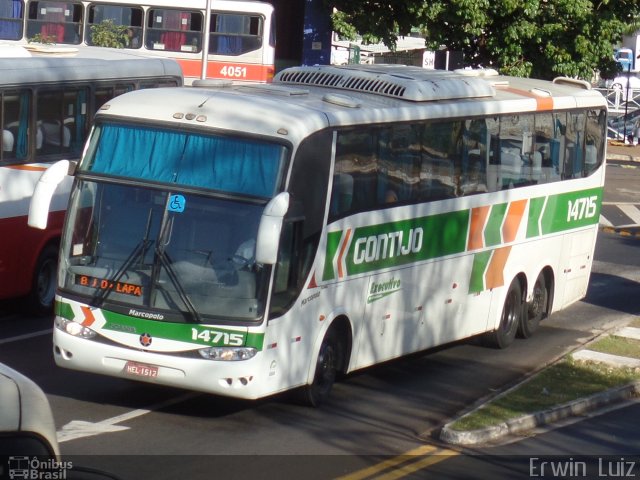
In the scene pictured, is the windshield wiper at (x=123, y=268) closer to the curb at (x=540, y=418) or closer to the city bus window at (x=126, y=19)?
the curb at (x=540, y=418)

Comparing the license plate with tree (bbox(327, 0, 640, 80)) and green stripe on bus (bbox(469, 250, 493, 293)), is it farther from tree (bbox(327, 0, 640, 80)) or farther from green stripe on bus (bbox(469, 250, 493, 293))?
tree (bbox(327, 0, 640, 80))

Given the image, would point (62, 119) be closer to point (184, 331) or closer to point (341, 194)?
point (341, 194)

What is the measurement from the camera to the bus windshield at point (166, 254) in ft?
33.4

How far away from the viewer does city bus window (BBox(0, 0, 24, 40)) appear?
2934 cm

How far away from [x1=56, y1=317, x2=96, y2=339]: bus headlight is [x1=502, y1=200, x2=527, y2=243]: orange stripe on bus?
19.5 ft

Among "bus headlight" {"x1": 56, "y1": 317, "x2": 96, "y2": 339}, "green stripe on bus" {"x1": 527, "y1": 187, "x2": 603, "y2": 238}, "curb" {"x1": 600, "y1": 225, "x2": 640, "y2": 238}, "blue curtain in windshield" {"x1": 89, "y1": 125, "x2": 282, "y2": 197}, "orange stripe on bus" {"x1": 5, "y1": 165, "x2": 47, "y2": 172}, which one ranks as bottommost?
"curb" {"x1": 600, "y1": 225, "x2": 640, "y2": 238}

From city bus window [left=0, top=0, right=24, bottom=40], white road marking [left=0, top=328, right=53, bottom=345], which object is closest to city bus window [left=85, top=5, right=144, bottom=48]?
city bus window [left=0, top=0, right=24, bottom=40]

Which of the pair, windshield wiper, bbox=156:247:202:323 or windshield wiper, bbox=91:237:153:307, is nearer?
windshield wiper, bbox=156:247:202:323

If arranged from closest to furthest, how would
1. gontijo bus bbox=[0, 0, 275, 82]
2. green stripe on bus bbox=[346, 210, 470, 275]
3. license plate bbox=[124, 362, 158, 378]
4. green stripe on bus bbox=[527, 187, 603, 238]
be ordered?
license plate bbox=[124, 362, 158, 378]
green stripe on bus bbox=[346, 210, 470, 275]
green stripe on bus bbox=[527, 187, 603, 238]
gontijo bus bbox=[0, 0, 275, 82]

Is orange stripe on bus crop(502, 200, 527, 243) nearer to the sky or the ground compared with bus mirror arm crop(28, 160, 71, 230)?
nearer to the ground

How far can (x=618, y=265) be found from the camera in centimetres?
2191

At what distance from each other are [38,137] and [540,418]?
714cm

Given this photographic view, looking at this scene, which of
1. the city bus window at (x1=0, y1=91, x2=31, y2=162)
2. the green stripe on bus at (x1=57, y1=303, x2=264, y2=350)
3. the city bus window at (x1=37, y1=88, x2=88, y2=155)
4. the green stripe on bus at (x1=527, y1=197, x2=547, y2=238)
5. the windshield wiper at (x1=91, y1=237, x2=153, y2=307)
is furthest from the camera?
the green stripe on bus at (x1=527, y1=197, x2=547, y2=238)

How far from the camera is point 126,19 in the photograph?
2912cm
